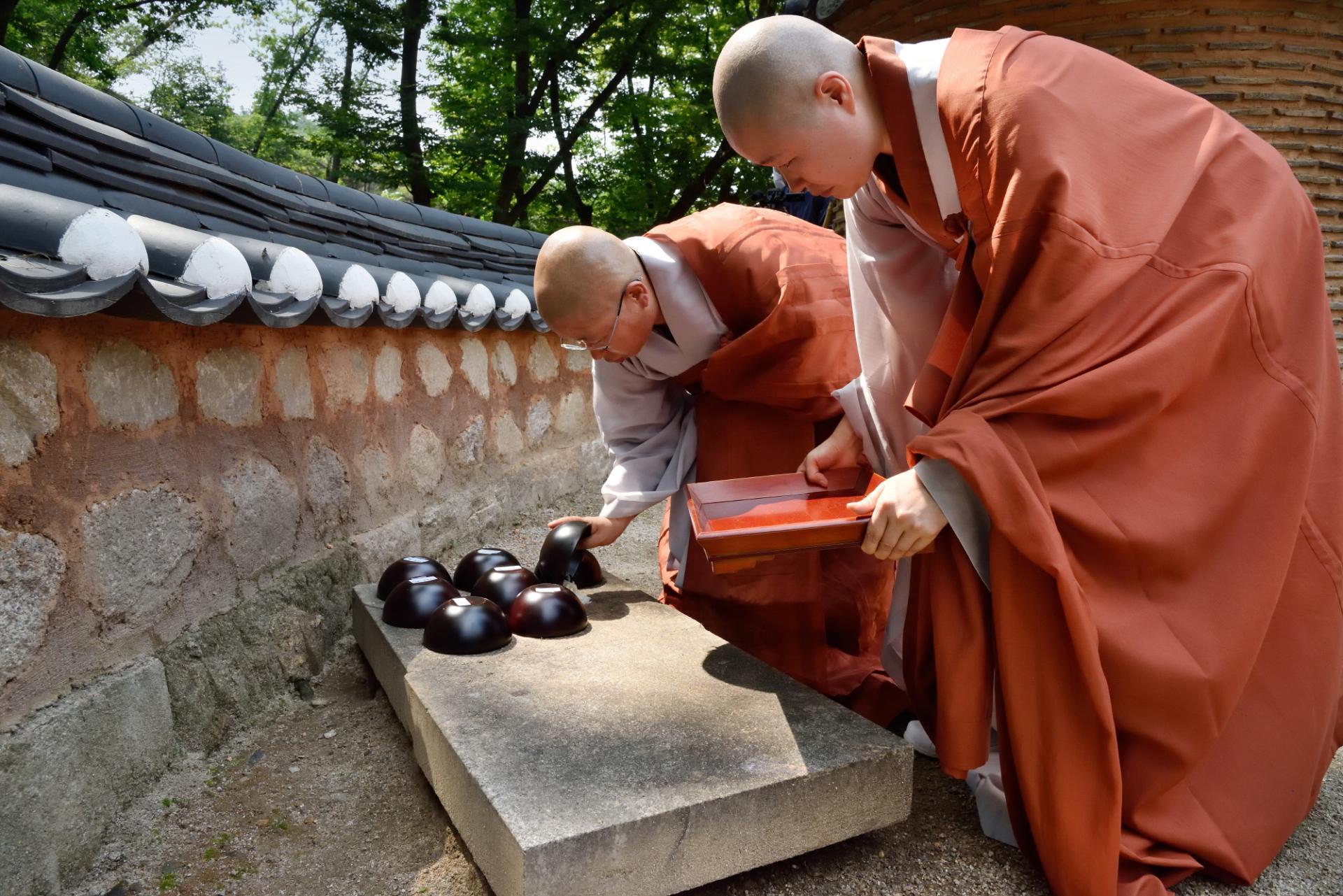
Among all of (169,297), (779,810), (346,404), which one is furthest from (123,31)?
(779,810)

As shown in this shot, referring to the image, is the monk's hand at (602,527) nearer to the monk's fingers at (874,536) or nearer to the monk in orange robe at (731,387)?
the monk in orange robe at (731,387)

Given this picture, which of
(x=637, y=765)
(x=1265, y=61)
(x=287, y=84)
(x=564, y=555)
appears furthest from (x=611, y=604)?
(x=287, y=84)

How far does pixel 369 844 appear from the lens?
2203 millimetres

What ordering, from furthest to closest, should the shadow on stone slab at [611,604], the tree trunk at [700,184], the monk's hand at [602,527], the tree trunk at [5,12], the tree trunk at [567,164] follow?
the tree trunk at [567,164] → the tree trunk at [700,184] → the tree trunk at [5,12] → the monk's hand at [602,527] → the shadow on stone slab at [611,604]

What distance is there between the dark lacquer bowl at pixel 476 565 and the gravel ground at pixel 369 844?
640 millimetres

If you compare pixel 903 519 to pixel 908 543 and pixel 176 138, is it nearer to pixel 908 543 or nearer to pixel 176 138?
pixel 908 543

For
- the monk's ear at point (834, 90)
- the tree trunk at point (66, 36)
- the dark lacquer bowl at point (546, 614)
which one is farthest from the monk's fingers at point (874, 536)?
the tree trunk at point (66, 36)

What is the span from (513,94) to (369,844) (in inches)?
516

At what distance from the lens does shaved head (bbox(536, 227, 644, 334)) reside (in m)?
2.68

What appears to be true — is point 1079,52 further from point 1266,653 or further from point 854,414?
point 1266,653

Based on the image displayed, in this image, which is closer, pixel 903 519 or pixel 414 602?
pixel 903 519

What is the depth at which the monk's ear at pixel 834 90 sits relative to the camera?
2.05 meters

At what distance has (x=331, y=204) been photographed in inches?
172

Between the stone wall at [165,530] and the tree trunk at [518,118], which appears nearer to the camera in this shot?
the stone wall at [165,530]
